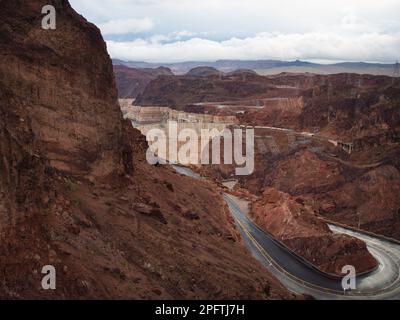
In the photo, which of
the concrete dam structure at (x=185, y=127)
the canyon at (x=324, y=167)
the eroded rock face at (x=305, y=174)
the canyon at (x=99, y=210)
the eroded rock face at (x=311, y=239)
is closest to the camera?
the canyon at (x=99, y=210)

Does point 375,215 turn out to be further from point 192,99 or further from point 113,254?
point 192,99

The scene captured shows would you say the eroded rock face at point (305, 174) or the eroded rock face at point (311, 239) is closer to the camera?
the eroded rock face at point (311, 239)

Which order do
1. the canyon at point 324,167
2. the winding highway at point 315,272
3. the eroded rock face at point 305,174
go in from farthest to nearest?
the eroded rock face at point 305,174 < the canyon at point 324,167 < the winding highway at point 315,272

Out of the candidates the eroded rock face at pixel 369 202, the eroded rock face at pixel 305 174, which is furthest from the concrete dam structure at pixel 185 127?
the eroded rock face at pixel 369 202

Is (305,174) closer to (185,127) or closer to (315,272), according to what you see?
(315,272)

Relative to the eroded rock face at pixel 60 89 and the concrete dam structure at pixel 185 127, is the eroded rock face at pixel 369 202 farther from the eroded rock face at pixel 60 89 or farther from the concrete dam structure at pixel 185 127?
the eroded rock face at pixel 60 89

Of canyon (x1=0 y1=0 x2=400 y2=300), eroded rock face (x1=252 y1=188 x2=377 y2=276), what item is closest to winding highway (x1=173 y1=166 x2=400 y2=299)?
canyon (x1=0 y1=0 x2=400 y2=300)

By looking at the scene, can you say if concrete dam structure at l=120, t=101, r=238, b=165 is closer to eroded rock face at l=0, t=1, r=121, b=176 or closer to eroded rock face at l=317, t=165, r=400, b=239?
eroded rock face at l=317, t=165, r=400, b=239
